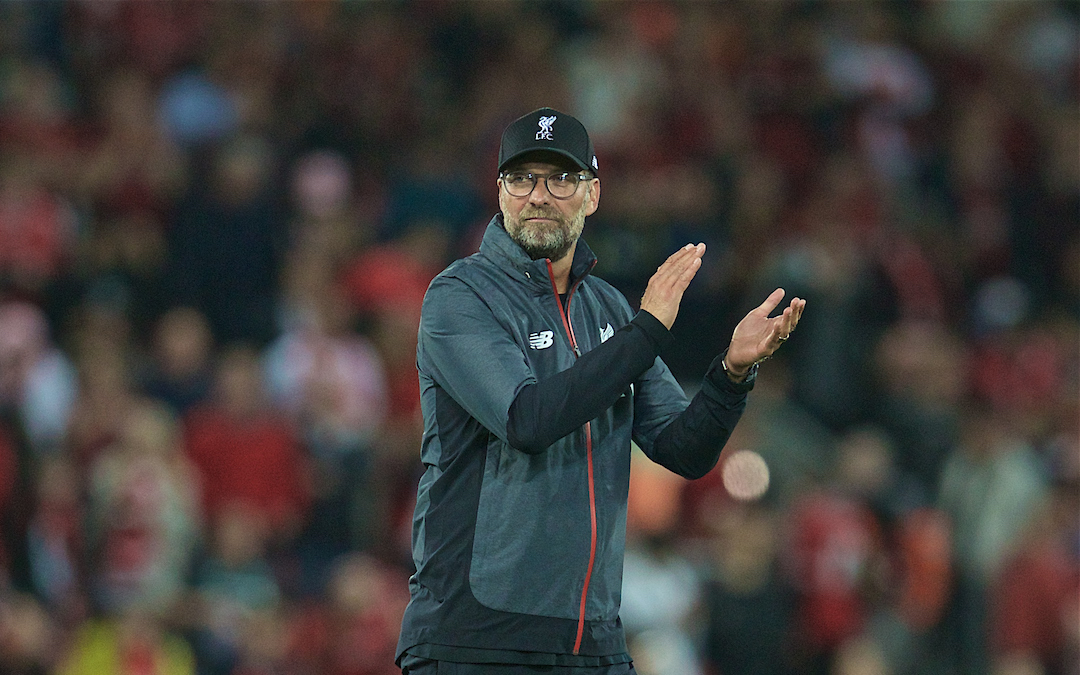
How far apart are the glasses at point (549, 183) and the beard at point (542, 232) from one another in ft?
0.14

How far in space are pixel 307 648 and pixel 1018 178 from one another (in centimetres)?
717

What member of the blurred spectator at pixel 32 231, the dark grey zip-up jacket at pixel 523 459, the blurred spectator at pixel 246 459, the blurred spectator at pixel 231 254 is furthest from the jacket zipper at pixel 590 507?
the blurred spectator at pixel 32 231

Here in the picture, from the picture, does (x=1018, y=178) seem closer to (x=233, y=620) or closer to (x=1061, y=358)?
(x=1061, y=358)

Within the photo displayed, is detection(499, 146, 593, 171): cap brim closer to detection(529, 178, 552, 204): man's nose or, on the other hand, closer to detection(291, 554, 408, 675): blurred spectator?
detection(529, 178, 552, 204): man's nose

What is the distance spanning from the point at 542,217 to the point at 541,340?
30cm

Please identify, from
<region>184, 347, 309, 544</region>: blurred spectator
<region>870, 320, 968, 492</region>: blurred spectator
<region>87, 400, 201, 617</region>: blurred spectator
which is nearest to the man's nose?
<region>87, 400, 201, 617</region>: blurred spectator

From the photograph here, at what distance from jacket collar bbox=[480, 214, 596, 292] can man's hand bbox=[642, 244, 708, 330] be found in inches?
8.7

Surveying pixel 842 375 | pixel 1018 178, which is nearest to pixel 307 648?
pixel 842 375

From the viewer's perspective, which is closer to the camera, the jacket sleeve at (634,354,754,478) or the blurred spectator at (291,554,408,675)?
the jacket sleeve at (634,354,754,478)

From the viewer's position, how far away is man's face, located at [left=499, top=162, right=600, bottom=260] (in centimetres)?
385

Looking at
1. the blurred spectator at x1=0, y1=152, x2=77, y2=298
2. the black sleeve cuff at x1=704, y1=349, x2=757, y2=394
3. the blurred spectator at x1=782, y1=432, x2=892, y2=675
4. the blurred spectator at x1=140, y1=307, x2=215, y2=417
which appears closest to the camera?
the black sleeve cuff at x1=704, y1=349, x2=757, y2=394

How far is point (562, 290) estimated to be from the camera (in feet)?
13.0

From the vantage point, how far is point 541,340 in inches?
149

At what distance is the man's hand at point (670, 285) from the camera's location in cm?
364
